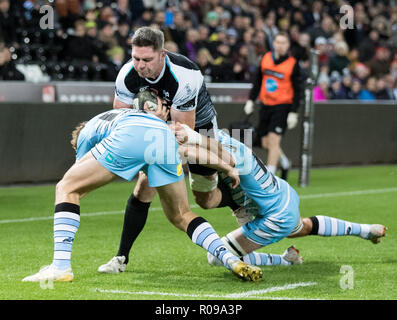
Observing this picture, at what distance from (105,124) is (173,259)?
1759 millimetres

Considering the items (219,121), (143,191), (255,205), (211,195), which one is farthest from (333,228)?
(219,121)

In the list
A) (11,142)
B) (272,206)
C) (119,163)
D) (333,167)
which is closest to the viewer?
(119,163)

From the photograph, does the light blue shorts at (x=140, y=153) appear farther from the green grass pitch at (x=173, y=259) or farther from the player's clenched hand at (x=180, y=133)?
the green grass pitch at (x=173, y=259)

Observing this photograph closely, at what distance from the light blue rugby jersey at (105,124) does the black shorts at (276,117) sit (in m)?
7.56

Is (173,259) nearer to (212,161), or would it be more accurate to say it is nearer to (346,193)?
(212,161)

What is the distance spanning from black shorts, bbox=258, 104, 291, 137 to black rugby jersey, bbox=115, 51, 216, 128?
6.68 metres

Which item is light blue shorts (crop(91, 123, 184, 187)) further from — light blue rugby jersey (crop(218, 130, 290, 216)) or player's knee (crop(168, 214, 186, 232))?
light blue rugby jersey (crop(218, 130, 290, 216))

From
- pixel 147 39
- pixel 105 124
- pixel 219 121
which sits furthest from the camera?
pixel 219 121

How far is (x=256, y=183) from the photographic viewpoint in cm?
686

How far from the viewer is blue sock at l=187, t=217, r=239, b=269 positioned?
6273 millimetres
